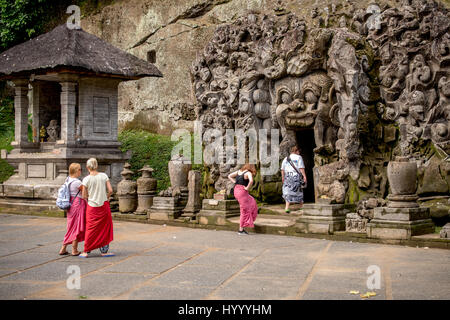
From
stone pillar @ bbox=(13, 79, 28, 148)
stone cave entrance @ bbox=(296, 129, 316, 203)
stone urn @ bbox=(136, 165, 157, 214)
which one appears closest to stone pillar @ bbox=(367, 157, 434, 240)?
stone cave entrance @ bbox=(296, 129, 316, 203)

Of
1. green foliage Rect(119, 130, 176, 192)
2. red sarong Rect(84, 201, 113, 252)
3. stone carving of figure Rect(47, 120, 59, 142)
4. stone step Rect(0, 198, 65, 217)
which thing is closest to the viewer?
red sarong Rect(84, 201, 113, 252)

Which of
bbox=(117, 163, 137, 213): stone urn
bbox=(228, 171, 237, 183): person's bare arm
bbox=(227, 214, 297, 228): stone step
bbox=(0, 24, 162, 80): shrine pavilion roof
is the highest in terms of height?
bbox=(0, 24, 162, 80): shrine pavilion roof

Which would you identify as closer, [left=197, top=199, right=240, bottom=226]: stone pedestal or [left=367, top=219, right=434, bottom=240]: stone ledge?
[left=367, top=219, right=434, bottom=240]: stone ledge

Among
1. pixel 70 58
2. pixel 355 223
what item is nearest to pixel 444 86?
pixel 355 223

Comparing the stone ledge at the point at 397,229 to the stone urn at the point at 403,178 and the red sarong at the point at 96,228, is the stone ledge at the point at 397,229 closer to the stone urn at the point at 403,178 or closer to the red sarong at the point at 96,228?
the stone urn at the point at 403,178

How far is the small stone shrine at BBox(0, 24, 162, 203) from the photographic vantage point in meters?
14.7

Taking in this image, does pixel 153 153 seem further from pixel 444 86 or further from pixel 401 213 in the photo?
pixel 401 213

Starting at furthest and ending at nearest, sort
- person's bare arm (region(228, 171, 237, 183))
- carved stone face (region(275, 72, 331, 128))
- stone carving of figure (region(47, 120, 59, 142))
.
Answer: stone carving of figure (region(47, 120, 59, 142))
carved stone face (region(275, 72, 331, 128))
person's bare arm (region(228, 171, 237, 183))

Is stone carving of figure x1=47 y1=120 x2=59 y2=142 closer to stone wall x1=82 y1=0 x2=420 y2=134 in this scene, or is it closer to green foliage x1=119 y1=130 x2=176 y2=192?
green foliage x1=119 y1=130 x2=176 y2=192

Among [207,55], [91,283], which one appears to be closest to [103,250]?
[91,283]

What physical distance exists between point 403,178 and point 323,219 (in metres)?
1.67

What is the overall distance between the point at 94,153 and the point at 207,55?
4381mm

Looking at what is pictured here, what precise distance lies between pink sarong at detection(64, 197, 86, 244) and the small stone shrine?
639cm

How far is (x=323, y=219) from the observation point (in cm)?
1041
